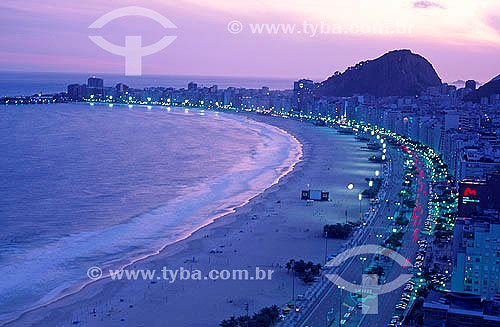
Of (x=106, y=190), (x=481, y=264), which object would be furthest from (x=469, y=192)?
(x=106, y=190)

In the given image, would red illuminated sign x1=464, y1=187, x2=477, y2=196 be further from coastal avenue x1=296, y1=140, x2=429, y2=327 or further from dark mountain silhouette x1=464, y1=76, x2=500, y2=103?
dark mountain silhouette x1=464, y1=76, x2=500, y2=103

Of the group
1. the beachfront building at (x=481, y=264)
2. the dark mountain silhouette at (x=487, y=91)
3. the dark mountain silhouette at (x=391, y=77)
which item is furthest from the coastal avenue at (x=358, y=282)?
the dark mountain silhouette at (x=391, y=77)

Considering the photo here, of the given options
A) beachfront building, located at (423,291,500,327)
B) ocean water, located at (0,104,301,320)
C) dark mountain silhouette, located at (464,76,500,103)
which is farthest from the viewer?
dark mountain silhouette, located at (464,76,500,103)

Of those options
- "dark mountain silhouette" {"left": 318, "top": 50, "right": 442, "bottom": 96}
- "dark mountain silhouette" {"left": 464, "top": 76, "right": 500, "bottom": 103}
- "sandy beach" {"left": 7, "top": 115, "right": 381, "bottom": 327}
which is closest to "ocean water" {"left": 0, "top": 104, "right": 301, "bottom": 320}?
"sandy beach" {"left": 7, "top": 115, "right": 381, "bottom": 327}

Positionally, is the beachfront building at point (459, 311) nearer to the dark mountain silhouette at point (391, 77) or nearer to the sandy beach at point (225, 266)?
the sandy beach at point (225, 266)

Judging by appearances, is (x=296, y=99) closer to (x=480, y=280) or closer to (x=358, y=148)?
(x=358, y=148)

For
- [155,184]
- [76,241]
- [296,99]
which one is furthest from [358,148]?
[296,99]
